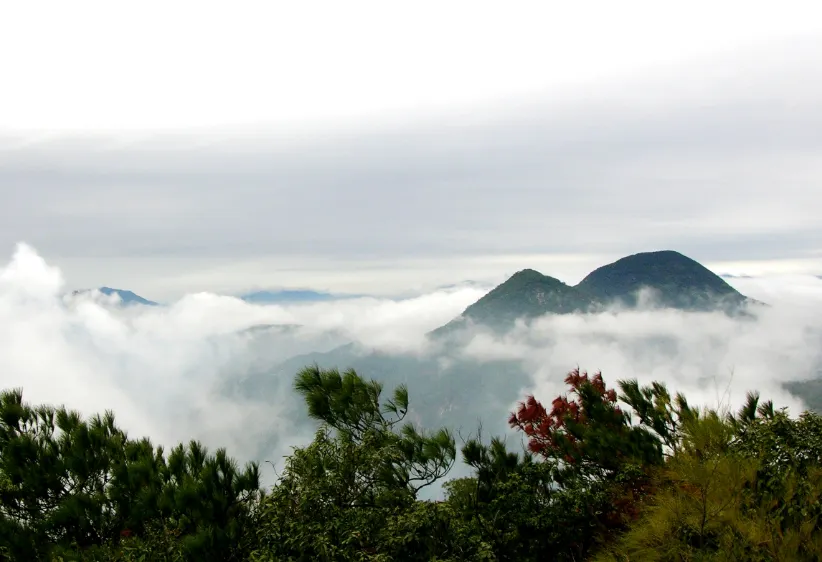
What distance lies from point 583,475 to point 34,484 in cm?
1181

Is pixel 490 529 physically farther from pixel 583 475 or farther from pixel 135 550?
pixel 135 550

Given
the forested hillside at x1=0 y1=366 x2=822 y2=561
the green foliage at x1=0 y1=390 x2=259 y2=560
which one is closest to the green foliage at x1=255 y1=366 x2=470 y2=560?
the forested hillside at x1=0 y1=366 x2=822 y2=561

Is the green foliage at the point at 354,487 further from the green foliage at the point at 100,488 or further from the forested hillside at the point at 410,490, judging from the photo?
the green foliage at the point at 100,488

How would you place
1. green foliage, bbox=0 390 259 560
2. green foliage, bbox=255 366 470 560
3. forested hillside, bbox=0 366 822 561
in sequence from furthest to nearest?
green foliage, bbox=0 390 259 560
green foliage, bbox=255 366 470 560
forested hillside, bbox=0 366 822 561

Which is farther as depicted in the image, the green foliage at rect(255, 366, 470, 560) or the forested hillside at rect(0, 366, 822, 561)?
the green foliage at rect(255, 366, 470, 560)

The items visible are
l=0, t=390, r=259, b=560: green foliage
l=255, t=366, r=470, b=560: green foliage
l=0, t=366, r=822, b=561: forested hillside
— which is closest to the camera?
l=0, t=366, r=822, b=561: forested hillside

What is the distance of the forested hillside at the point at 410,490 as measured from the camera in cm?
864

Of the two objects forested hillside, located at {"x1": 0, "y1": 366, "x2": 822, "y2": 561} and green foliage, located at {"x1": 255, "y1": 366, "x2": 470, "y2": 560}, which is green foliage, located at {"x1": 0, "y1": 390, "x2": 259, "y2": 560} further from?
green foliage, located at {"x1": 255, "y1": 366, "x2": 470, "y2": 560}

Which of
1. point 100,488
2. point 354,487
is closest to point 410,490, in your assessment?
point 354,487

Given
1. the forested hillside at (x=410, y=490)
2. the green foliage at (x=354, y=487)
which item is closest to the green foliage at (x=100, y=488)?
the forested hillside at (x=410, y=490)

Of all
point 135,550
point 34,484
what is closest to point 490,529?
point 135,550

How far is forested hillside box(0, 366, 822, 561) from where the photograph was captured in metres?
8.64

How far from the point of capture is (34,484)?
43.7ft

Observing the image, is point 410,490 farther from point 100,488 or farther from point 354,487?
point 100,488
